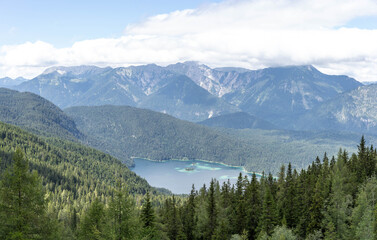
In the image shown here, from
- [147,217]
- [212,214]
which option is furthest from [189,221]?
[147,217]

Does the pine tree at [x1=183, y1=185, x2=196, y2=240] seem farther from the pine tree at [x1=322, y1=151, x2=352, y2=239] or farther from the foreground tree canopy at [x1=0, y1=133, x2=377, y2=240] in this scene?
the pine tree at [x1=322, y1=151, x2=352, y2=239]

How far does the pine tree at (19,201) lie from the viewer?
3091 centimetres

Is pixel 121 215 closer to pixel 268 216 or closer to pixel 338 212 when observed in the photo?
pixel 268 216

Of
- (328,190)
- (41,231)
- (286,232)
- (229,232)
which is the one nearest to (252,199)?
(229,232)

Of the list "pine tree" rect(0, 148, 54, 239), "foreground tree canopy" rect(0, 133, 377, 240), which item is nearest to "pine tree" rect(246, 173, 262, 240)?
"foreground tree canopy" rect(0, 133, 377, 240)

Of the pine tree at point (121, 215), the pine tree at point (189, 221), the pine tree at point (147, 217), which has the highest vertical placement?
the pine tree at point (121, 215)

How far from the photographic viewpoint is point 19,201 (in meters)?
31.5

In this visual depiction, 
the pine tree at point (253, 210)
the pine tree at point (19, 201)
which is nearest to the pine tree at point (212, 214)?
the pine tree at point (253, 210)

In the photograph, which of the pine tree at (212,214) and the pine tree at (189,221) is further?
the pine tree at (189,221)

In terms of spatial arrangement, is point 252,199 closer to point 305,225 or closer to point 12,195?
point 305,225

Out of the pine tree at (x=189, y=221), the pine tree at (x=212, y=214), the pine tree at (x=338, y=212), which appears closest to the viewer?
the pine tree at (x=338, y=212)

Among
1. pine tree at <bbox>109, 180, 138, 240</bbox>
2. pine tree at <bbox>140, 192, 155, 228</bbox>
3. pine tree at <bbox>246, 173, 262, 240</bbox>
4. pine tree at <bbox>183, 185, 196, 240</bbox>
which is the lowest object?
pine tree at <bbox>183, 185, 196, 240</bbox>

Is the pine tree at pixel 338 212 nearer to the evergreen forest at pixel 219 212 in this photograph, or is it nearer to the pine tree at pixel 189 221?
the evergreen forest at pixel 219 212

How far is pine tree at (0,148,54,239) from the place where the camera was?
101 ft
